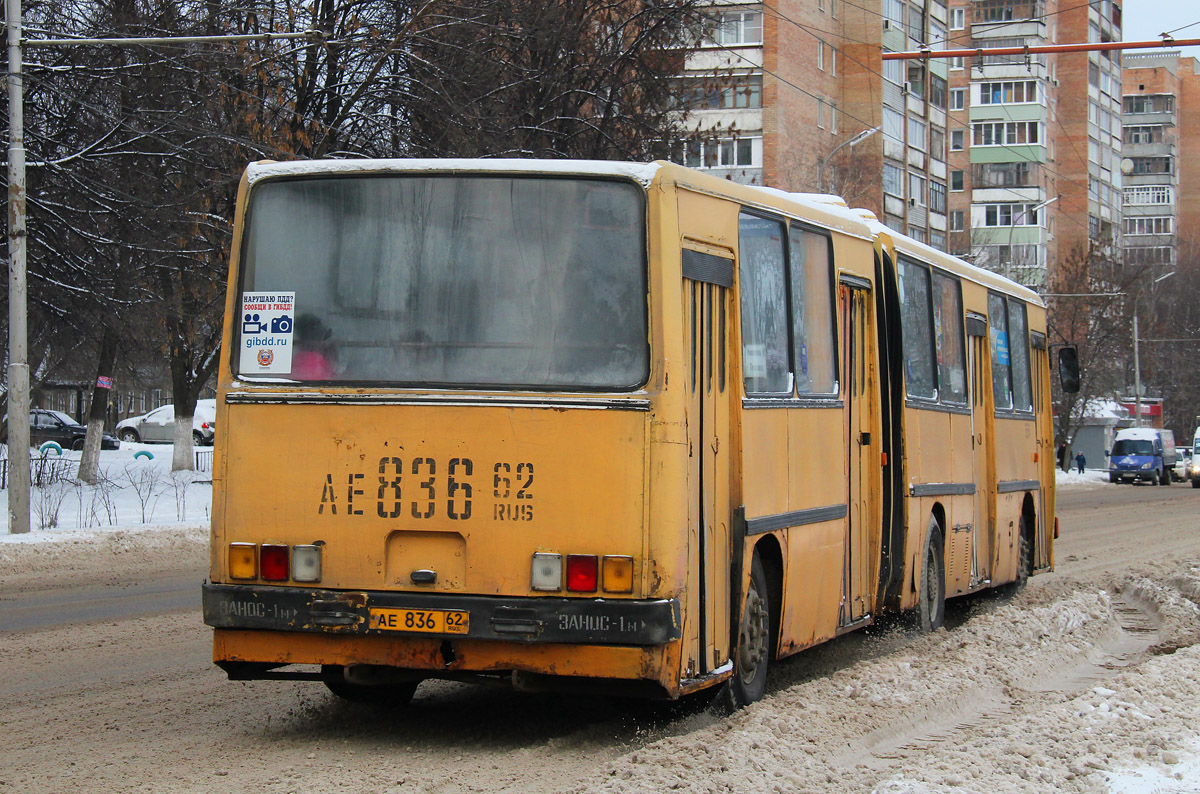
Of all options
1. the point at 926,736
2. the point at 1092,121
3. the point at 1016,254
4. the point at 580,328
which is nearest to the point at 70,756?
the point at 580,328

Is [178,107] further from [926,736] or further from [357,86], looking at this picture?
[926,736]

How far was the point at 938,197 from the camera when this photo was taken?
7981cm

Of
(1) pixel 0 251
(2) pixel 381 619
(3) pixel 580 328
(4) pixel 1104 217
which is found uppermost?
(4) pixel 1104 217

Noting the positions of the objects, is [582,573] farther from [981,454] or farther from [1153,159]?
[1153,159]

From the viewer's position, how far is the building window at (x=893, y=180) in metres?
71.9

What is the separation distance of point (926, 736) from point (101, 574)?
1121cm

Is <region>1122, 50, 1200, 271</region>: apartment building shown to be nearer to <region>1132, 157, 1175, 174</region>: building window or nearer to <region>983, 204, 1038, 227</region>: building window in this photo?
<region>1132, 157, 1175, 174</region>: building window

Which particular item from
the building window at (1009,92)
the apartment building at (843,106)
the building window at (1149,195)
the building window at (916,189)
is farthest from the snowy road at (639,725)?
the building window at (1149,195)

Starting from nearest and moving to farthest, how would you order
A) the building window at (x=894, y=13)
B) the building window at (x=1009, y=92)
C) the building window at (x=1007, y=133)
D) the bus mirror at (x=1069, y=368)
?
the bus mirror at (x=1069, y=368)
the building window at (x=894, y=13)
the building window at (x=1009, y=92)
the building window at (x=1007, y=133)

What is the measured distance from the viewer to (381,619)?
7078mm

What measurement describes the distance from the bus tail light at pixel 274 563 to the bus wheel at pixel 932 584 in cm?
587

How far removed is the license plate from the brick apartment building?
1398 inches

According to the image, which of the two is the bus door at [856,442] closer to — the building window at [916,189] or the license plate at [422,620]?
the license plate at [422,620]

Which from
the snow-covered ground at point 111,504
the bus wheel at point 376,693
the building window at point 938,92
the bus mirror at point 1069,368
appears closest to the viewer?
the bus wheel at point 376,693
